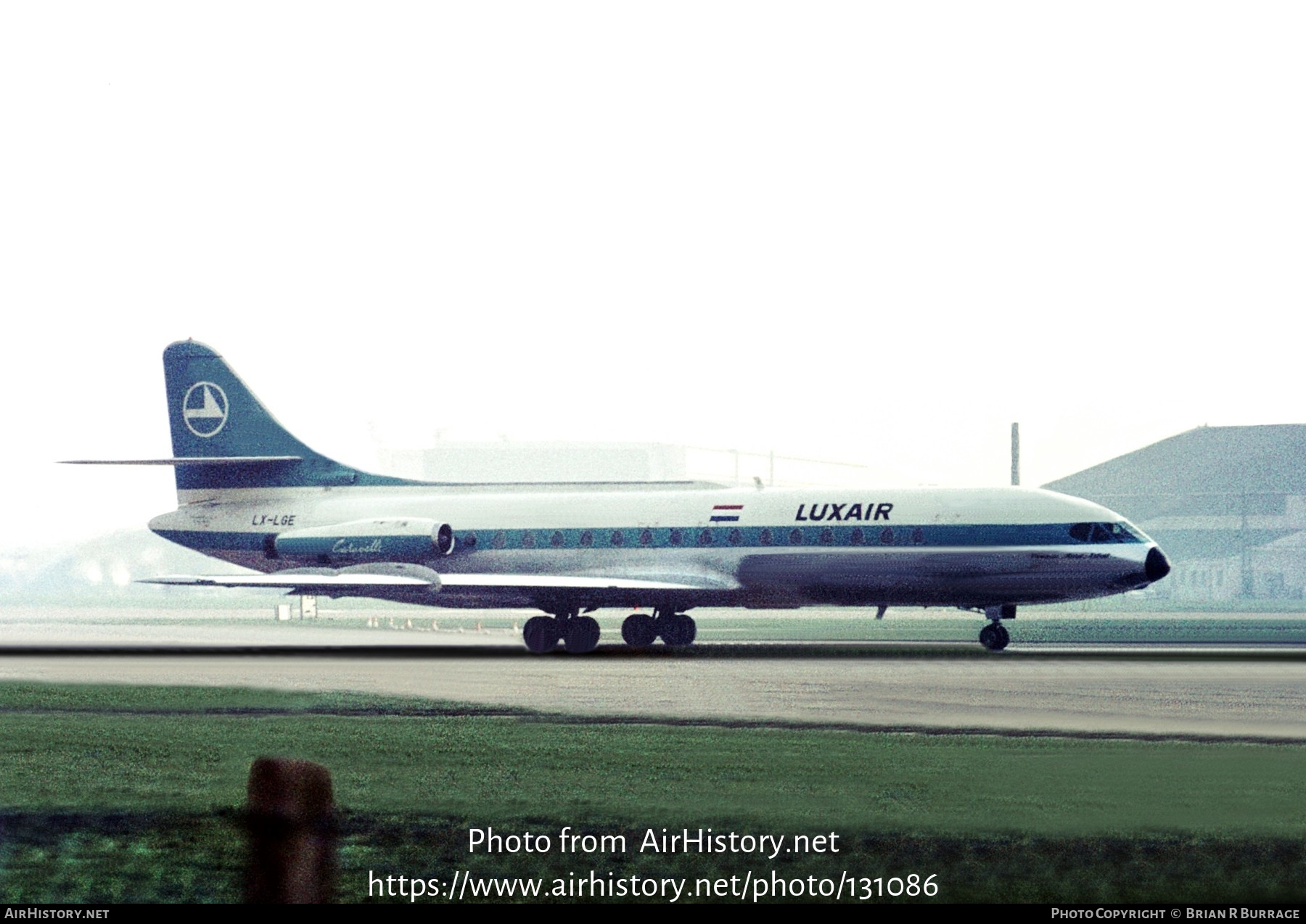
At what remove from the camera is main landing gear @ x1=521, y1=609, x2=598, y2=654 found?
1779 inches

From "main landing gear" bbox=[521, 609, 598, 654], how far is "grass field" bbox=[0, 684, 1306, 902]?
2117 centimetres

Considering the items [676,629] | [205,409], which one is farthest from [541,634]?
[205,409]

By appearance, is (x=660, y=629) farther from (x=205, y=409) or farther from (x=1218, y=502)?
(x=1218, y=502)

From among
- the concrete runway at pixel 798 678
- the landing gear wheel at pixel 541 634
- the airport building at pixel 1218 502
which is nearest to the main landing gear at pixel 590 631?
the landing gear wheel at pixel 541 634

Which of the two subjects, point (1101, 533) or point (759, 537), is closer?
point (1101, 533)

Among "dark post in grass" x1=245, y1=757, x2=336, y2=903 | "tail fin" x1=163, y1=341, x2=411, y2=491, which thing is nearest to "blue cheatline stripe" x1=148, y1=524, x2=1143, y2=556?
"tail fin" x1=163, y1=341, x2=411, y2=491

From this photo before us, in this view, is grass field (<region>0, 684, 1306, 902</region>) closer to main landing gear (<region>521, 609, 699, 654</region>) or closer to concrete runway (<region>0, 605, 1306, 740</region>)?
concrete runway (<region>0, 605, 1306, 740</region>)

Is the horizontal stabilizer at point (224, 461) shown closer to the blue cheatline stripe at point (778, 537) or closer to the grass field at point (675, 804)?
the blue cheatline stripe at point (778, 537)

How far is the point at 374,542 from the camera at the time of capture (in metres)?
46.7

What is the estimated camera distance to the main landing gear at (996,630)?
41.5m

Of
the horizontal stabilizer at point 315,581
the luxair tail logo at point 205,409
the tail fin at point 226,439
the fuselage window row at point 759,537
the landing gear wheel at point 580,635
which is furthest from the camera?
the luxair tail logo at point 205,409

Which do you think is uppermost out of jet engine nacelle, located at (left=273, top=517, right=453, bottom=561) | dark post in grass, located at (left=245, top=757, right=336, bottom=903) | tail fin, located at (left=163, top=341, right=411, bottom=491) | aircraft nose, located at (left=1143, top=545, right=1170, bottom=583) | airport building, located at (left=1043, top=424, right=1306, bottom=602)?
tail fin, located at (left=163, top=341, right=411, bottom=491)

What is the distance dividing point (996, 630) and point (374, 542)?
1747 centimetres

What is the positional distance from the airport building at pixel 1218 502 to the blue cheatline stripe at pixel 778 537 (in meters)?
82.1
